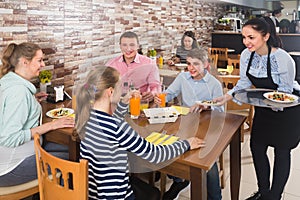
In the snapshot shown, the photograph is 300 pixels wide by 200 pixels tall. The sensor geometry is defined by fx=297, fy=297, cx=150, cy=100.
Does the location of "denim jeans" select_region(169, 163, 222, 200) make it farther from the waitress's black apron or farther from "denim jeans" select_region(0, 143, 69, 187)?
"denim jeans" select_region(0, 143, 69, 187)

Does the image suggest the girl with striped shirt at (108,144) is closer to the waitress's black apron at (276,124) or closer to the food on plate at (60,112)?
the food on plate at (60,112)

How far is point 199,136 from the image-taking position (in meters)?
1.68

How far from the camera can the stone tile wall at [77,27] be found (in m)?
2.40

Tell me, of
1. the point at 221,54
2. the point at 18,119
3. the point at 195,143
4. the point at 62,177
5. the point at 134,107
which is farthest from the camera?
the point at 221,54

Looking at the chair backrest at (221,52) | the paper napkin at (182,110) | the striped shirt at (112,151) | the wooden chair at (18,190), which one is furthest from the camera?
the chair backrest at (221,52)

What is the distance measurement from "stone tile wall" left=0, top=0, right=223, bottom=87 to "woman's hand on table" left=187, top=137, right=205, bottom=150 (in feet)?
3.48

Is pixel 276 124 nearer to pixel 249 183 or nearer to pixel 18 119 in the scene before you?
pixel 249 183

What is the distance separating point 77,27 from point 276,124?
81.2 inches

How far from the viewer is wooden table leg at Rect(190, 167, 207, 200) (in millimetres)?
1395

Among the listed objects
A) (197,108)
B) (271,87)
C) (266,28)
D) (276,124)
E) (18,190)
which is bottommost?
(18,190)

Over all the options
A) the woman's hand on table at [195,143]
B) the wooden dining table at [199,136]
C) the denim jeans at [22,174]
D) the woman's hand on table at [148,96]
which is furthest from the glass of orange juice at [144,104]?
the denim jeans at [22,174]

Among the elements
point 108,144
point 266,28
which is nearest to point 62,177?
point 108,144

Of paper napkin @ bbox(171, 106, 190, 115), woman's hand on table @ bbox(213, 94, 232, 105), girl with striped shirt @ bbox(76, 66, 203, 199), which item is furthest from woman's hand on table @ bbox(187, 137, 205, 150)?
woman's hand on table @ bbox(213, 94, 232, 105)

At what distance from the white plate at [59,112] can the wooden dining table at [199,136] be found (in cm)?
4
